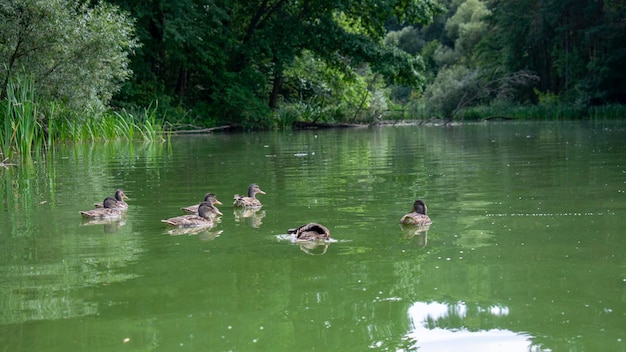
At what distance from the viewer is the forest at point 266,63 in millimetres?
19734

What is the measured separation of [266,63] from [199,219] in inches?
A: 1311

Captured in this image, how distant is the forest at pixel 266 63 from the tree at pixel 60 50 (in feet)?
0.12

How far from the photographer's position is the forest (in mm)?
19734

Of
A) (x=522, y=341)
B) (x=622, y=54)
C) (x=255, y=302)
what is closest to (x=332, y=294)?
(x=255, y=302)

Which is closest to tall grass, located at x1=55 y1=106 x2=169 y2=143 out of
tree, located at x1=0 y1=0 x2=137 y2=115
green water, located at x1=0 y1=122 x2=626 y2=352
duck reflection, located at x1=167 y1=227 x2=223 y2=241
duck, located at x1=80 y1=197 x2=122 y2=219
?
tree, located at x1=0 y1=0 x2=137 y2=115

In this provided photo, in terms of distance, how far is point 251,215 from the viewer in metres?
9.04

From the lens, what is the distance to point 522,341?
14.3 feet

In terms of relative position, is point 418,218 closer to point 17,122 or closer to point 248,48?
point 17,122

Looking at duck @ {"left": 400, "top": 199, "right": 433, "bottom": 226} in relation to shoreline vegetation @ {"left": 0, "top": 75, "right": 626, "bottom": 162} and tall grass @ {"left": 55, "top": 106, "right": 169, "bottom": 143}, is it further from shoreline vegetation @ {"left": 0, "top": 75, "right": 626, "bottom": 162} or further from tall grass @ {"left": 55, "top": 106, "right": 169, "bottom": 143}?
tall grass @ {"left": 55, "top": 106, "right": 169, "bottom": 143}

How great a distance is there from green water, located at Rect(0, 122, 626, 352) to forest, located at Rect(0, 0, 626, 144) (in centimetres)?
799

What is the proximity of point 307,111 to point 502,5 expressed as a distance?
97.3 ft

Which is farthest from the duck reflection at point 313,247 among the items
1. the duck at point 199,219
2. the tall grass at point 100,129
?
the tall grass at point 100,129

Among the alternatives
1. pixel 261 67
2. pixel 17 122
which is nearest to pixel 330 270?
pixel 17 122

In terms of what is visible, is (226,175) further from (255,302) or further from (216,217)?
(255,302)
